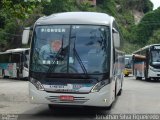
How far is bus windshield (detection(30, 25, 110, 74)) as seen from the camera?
1358 cm

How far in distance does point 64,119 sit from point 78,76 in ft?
4.24

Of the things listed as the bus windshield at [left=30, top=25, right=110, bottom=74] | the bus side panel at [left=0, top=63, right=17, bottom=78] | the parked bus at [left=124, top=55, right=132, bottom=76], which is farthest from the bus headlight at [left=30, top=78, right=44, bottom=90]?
the parked bus at [left=124, top=55, right=132, bottom=76]

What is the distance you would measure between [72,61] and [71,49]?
1.20 ft

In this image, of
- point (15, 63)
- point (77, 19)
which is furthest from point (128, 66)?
point (77, 19)

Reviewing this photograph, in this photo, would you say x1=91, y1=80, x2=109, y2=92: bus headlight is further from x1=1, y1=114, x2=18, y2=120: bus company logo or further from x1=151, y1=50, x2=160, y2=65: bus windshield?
x1=151, y1=50, x2=160, y2=65: bus windshield

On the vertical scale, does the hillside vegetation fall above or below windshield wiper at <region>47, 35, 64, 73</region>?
below

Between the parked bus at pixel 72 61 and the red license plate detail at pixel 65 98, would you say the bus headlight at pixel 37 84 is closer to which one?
the parked bus at pixel 72 61

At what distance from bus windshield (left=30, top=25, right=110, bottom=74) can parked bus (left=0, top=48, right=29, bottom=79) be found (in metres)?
27.1

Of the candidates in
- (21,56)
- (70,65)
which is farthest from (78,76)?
(21,56)

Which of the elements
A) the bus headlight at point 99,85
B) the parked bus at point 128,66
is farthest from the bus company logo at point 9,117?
the parked bus at point 128,66

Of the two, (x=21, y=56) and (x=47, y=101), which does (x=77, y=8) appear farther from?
(x=47, y=101)

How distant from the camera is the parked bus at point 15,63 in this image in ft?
135

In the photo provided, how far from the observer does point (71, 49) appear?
13719 mm

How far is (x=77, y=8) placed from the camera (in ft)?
302
